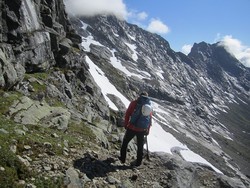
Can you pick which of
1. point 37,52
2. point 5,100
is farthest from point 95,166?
point 37,52

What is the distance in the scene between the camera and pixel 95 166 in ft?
44.7

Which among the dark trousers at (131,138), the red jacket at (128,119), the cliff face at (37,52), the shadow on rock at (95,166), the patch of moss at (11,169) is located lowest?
the patch of moss at (11,169)

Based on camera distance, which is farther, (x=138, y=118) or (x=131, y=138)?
(x=131, y=138)

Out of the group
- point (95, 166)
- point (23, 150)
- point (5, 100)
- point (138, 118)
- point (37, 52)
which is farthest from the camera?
Answer: point (37, 52)

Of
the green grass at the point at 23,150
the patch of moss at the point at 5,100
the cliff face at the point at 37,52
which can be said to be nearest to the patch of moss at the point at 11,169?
the green grass at the point at 23,150

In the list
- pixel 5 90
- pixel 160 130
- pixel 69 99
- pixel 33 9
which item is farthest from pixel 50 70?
pixel 160 130

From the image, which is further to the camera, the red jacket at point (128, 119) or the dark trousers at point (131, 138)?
the dark trousers at point (131, 138)

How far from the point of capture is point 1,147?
10789mm

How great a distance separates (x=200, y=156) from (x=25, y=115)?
91986mm

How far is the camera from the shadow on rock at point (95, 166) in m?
12.8

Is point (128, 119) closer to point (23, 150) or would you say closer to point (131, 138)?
point (131, 138)

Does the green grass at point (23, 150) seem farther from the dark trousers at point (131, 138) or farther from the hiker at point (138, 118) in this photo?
the hiker at point (138, 118)

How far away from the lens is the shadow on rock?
12844 mm

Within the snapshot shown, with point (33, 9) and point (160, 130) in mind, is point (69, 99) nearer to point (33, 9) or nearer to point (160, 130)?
point (33, 9)
